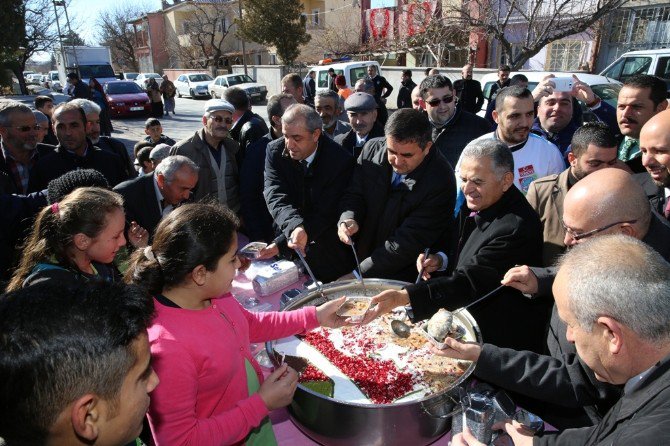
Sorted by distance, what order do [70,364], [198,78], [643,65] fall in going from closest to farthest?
[70,364] → [643,65] → [198,78]

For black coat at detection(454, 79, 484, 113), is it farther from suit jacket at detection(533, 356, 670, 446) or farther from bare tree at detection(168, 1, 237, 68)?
bare tree at detection(168, 1, 237, 68)

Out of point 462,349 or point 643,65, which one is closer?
point 462,349

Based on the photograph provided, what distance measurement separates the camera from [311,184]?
2951 millimetres

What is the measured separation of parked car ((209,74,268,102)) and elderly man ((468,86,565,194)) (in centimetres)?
1882

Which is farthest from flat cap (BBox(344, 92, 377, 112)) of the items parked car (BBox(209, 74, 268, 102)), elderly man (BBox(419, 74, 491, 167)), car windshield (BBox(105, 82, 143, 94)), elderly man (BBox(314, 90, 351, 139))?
parked car (BBox(209, 74, 268, 102))

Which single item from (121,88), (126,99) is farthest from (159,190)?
(121,88)

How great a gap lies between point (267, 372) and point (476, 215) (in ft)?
4.03

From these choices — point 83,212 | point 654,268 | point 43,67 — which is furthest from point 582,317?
point 43,67

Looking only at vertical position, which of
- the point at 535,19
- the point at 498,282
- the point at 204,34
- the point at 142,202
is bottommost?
the point at 498,282

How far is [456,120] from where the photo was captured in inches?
160

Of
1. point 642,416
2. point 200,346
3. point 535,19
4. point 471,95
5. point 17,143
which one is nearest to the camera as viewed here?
point 642,416

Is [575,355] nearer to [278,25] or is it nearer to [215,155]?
[215,155]

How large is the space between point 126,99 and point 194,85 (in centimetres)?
820

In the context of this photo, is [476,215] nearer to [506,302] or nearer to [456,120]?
[506,302]
